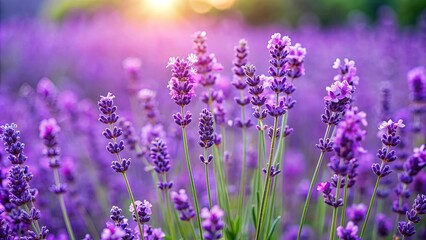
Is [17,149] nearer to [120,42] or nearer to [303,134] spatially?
[303,134]

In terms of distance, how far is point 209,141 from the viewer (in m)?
1.82

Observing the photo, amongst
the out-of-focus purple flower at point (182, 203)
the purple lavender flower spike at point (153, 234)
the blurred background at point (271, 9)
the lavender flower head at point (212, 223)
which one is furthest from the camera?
the blurred background at point (271, 9)

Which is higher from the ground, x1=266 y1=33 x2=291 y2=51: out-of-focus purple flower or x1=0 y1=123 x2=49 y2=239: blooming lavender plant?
x1=266 y1=33 x2=291 y2=51: out-of-focus purple flower

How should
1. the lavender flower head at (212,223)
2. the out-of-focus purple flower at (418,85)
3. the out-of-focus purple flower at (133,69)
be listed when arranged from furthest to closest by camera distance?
the out-of-focus purple flower at (133,69)
the out-of-focus purple flower at (418,85)
the lavender flower head at (212,223)

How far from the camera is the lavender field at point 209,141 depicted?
1.79m

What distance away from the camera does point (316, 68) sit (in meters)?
6.74

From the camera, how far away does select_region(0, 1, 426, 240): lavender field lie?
1.79 metres

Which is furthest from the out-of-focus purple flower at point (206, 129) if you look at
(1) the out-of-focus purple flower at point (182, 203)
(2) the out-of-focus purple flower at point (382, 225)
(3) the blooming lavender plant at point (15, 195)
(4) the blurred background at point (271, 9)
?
(4) the blurred background at point (271, 9)

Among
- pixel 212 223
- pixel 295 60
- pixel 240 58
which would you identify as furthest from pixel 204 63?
pixel 212 223

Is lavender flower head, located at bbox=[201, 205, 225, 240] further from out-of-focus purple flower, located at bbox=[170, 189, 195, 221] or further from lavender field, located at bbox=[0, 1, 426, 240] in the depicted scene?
out-of-focus purple flower, located at bbox=[170, 189, 195, 221]

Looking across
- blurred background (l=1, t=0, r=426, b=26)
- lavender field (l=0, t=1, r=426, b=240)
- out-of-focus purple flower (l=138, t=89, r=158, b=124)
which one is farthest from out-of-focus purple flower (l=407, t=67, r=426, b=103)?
blurred background (l=1, t=0, r=426, b=26)

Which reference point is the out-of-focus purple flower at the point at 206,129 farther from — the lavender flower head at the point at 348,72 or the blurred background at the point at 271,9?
the blurred background at the point at 271,9

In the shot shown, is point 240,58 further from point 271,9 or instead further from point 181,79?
point 271,9

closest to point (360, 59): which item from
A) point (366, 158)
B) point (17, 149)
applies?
point (366, 158)
